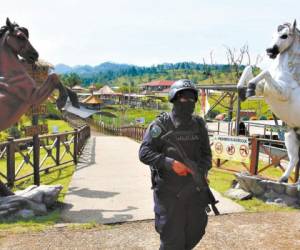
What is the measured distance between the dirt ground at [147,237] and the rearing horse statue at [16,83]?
6.11ft

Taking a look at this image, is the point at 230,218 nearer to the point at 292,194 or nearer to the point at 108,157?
the point at 292,194

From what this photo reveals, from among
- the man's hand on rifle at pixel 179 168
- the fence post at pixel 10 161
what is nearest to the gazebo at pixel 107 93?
the fence post at pixel 10 161

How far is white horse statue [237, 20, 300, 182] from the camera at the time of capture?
19.4 ft

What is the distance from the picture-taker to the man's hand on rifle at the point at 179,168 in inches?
107

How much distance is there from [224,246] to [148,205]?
1994 mm

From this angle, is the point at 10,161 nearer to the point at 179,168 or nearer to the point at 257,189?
the point at 257,189

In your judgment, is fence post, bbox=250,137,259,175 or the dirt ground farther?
fence post, bbox=250,137,259,175

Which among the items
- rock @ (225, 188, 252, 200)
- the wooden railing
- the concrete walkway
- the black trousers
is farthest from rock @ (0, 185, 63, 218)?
the wooden railing

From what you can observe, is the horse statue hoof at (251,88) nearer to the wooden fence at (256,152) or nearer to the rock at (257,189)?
the rock at (257,189)

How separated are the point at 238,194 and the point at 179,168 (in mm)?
4231

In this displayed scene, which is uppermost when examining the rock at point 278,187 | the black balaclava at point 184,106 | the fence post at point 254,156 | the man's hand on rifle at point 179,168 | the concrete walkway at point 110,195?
the black balaclava at point 184,106

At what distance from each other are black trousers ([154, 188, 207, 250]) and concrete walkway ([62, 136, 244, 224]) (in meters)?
2.36

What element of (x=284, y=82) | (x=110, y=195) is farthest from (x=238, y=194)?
(x=110, y=195)

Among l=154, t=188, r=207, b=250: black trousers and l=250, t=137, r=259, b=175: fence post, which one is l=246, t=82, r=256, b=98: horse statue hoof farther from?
l=154, t=188, r=207, b=250: black trousers
